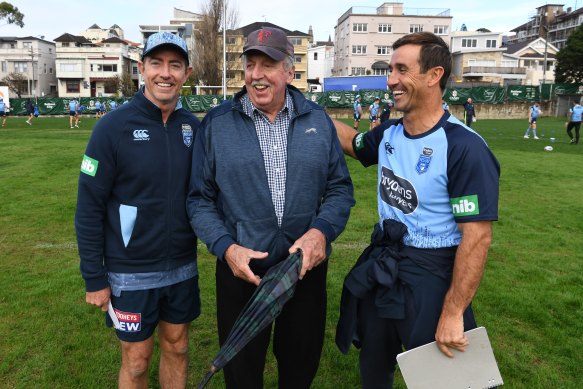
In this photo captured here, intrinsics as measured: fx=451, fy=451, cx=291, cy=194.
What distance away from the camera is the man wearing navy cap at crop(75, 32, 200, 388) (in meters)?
2.45

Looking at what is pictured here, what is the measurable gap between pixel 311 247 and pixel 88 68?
81.6m

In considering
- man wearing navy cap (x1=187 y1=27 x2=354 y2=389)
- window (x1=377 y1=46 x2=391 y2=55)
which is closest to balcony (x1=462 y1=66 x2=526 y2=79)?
window (x1=377 y1=46 x2=391 y2=55)

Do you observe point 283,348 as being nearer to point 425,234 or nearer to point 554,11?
point 425,234

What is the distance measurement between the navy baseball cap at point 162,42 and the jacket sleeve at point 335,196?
938mm

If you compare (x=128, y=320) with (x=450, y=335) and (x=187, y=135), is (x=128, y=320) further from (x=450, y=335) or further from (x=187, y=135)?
(x=450, y=335)

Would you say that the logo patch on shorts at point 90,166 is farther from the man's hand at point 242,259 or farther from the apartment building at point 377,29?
the apartment building at point 377,29

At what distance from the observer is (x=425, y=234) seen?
7.45 feet

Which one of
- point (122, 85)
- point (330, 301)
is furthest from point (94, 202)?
point (122, 85)

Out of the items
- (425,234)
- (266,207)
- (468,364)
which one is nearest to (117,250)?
(266,207)

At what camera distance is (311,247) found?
228 centimetres

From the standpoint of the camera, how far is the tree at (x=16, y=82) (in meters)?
Answer: 66.7

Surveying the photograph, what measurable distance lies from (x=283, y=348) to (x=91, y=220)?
1309 mm

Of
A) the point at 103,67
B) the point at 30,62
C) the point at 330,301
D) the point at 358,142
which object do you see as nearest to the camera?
the point at 358,142

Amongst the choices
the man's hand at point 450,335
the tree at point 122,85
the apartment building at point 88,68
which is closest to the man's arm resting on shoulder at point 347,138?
the man's hand at point 450,335
